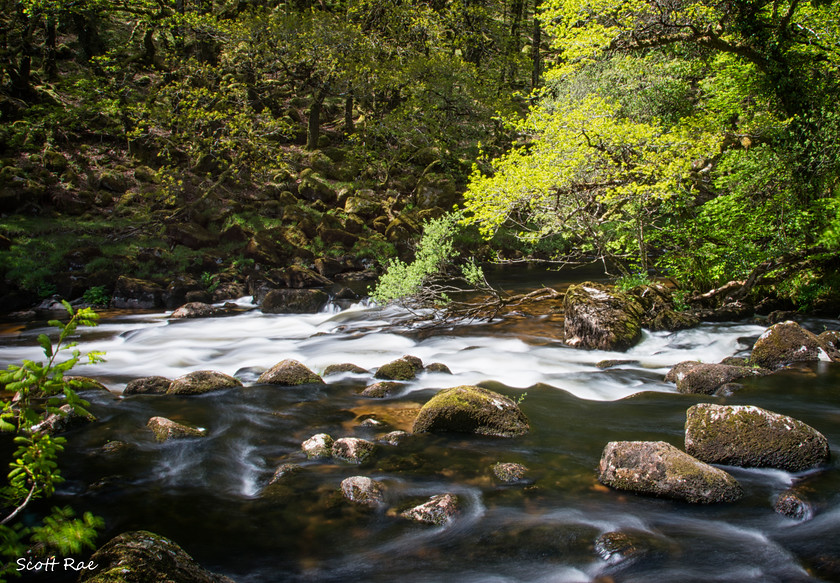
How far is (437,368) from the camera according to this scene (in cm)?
977

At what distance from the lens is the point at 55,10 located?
2150 centimetres

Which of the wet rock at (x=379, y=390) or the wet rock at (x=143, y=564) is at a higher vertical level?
the wet rock at (x=143, y=564)

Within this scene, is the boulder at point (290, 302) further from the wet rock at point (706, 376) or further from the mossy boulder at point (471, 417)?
the wet rock at point (706, 376)

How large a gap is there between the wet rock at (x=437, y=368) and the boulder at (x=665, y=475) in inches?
175

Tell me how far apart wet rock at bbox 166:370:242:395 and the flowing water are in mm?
218

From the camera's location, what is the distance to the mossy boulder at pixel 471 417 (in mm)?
6863

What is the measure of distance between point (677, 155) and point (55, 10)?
24981 millimetres

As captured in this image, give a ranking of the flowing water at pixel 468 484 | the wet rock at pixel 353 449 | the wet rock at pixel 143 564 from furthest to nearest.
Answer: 1. the wet rock at pixel 353 449
2. the flowing water at pixel 468 484
3. the wet rock at pixel 143 564

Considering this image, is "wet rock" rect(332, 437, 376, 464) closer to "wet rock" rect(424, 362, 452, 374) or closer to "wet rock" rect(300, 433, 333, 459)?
"wet rock" rect(300, 433, 333, 459)

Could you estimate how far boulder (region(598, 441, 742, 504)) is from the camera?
16.5 ft

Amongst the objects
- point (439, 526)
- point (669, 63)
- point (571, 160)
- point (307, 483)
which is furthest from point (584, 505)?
point (669, 63)

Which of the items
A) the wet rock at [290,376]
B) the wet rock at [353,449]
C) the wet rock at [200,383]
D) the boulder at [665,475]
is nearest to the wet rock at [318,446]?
the wet rock at [353,449]

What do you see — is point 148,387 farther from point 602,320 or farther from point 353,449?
point 602,320

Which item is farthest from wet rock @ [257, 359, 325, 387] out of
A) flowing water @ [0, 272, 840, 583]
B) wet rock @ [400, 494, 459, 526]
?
wet rock @ [400, 494, 459, 526]
